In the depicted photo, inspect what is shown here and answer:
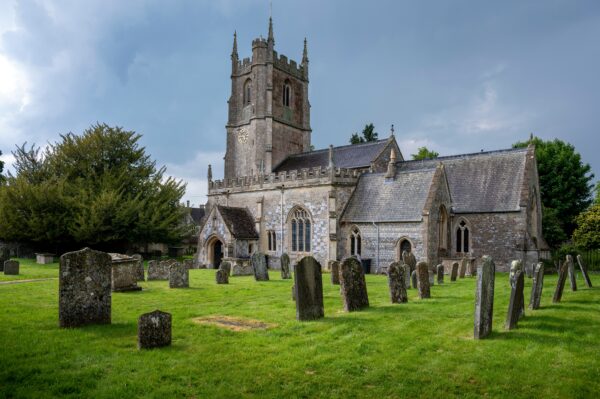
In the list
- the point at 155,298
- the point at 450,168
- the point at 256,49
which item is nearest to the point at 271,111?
the point at 256,49

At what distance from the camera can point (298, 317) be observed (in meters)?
9.60

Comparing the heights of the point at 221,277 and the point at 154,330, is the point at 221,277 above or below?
below

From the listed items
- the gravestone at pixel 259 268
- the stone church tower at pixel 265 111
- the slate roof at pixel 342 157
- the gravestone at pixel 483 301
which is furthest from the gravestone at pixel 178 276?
the stone church tower at pixel 265 111

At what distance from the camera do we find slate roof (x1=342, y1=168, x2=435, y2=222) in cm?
2492

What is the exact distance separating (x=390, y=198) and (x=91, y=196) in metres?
22.2

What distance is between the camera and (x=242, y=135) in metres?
38.1

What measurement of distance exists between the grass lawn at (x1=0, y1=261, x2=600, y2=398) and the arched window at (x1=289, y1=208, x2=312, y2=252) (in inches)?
697

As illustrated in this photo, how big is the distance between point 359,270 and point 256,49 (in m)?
30.4

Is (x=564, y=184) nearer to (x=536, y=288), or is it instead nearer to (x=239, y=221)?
(x=239, y=221)

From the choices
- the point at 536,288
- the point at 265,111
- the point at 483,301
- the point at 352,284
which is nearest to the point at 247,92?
the point at 265,111

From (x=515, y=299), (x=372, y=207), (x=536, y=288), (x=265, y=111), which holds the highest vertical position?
(x=265, y=111)

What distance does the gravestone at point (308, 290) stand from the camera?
961 cm

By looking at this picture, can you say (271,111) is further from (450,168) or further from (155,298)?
(155,298)

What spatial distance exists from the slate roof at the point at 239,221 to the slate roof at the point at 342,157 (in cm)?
635
